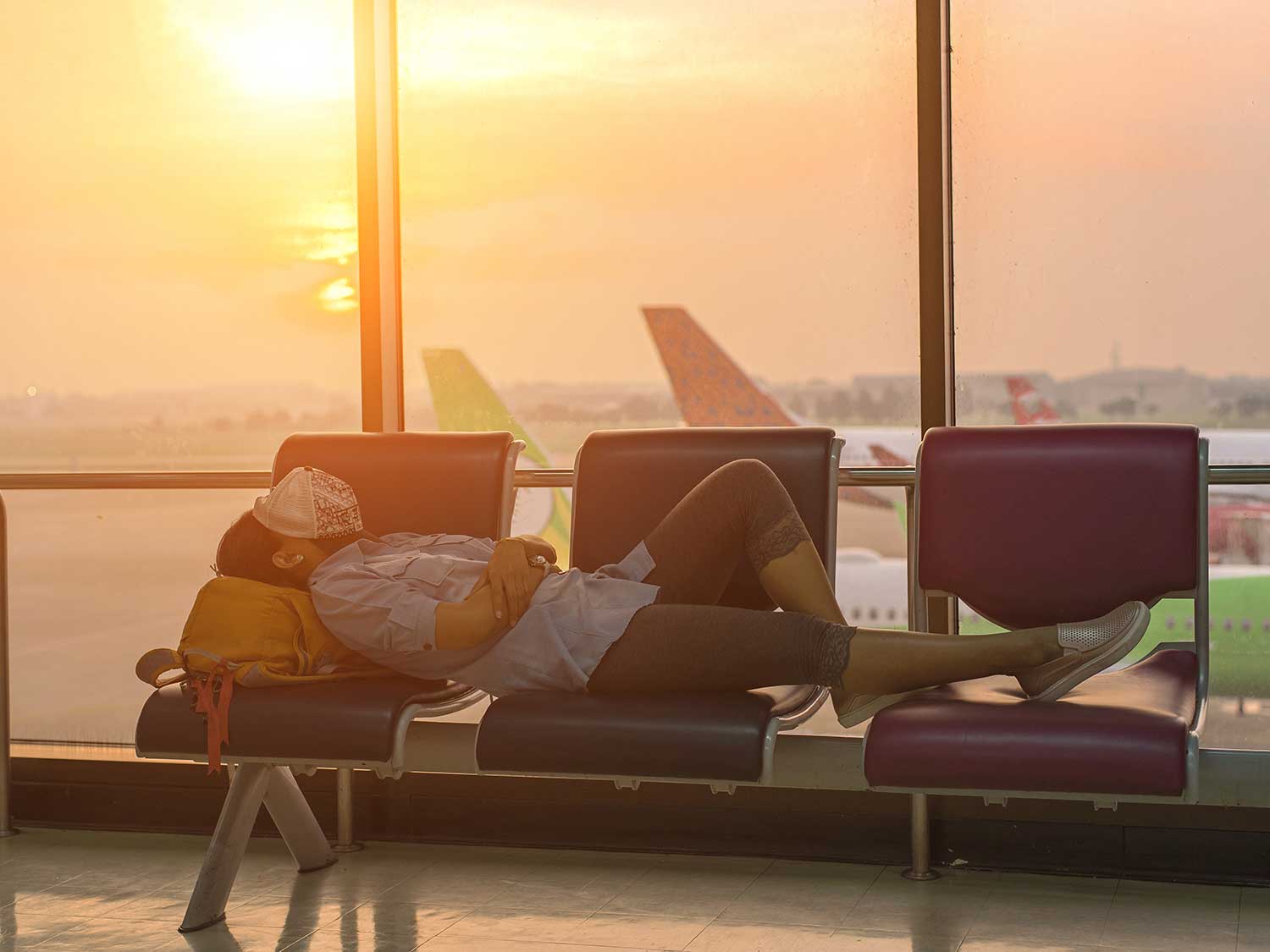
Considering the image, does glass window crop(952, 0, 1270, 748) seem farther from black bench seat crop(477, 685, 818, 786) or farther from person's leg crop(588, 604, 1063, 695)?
black bench seat crop(477, 685, 818, 786)

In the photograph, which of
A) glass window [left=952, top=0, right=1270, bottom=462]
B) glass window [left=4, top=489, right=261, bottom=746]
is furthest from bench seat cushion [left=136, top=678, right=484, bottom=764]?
glass window [left=952, top=0, right=1270, bottom=462]

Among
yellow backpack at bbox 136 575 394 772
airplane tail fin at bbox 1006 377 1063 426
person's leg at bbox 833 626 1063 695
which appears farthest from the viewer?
airplane tail fin at bbox 1006 377 1063 426

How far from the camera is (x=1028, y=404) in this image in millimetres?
3840

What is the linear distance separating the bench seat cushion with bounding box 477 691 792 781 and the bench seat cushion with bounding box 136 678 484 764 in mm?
208

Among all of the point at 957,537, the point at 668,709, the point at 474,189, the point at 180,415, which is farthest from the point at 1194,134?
the point at 180,415

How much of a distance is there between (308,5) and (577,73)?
79cm

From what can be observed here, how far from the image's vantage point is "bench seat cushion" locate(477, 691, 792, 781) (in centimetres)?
225

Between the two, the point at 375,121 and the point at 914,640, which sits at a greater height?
the point at 375,121

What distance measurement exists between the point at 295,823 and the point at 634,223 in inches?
80.0

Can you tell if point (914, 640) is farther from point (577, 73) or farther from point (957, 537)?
point (577, 73)

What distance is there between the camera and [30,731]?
404 cm

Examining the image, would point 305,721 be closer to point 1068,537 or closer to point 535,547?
point 535,547

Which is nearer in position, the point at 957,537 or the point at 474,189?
the point at 957,537

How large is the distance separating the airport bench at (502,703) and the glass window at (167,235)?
3.04ft
